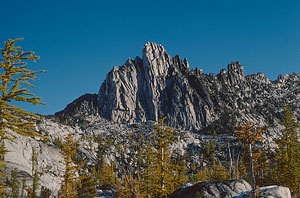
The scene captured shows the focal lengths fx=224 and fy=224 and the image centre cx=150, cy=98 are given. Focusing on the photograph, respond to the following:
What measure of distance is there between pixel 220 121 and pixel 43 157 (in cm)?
14128

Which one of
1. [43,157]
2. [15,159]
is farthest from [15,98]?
[43,157]

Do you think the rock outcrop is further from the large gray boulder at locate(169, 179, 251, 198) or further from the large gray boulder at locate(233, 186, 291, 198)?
the large gray boulder at locate(233, 186, 291, 198)

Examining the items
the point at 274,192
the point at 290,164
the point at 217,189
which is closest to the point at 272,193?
the point at 274,192

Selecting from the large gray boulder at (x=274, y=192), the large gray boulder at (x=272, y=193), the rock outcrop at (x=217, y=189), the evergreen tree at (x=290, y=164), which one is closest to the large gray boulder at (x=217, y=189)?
the rock outcrop at (x=217, y=189)

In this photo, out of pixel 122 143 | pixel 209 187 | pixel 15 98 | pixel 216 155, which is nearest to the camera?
pixel 15 98

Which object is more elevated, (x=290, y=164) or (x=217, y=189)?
(x=290, y=164)

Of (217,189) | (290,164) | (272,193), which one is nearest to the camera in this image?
(272,193)

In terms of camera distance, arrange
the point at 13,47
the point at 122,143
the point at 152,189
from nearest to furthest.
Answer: the point at 13,47 < the point at 152,189 < the point at 122,143

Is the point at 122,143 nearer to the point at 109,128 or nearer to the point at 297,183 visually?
the point at 109,128

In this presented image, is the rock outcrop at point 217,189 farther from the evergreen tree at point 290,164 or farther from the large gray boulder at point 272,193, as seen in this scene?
the evergreen tree at point 290,164

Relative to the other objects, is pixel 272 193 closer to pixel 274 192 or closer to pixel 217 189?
pixel 274 192

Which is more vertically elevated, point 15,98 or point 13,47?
point 13,47

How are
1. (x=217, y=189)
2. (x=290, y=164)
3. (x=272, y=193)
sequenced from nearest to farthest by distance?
1. (x=272, y=193)
2. (x=217, y=189)
3. (x=290, y=164)

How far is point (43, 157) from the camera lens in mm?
98062
